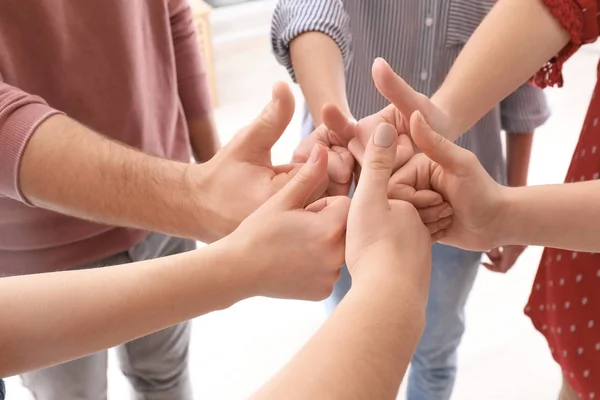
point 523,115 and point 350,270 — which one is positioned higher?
point 523,115

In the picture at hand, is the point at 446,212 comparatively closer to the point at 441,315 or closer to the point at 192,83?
the point at 441,315

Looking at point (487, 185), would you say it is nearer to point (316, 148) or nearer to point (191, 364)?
point (316, 148)

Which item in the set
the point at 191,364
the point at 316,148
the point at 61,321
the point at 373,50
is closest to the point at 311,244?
the point at 316,148

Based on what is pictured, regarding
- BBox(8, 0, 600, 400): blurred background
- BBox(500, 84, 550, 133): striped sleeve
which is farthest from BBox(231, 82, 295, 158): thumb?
BBox(8, 0, 600, 400): blurred background

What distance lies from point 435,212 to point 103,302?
0.43m

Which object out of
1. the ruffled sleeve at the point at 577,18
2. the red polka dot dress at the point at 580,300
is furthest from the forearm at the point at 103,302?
the ruffled sleeve at the point at 577,18

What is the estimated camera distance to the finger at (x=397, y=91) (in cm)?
77

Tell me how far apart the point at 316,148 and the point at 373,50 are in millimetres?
276

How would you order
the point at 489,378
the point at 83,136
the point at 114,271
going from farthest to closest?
the point at 489,378, the point at 83,136, the point at 114,271

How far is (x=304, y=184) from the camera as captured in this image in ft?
2.43

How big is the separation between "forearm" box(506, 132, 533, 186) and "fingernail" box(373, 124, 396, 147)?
0.49m

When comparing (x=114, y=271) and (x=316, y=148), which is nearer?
(x=114, y=271)

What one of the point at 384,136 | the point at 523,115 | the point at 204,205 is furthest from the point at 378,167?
the point at 523,115

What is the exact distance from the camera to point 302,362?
51 cm
